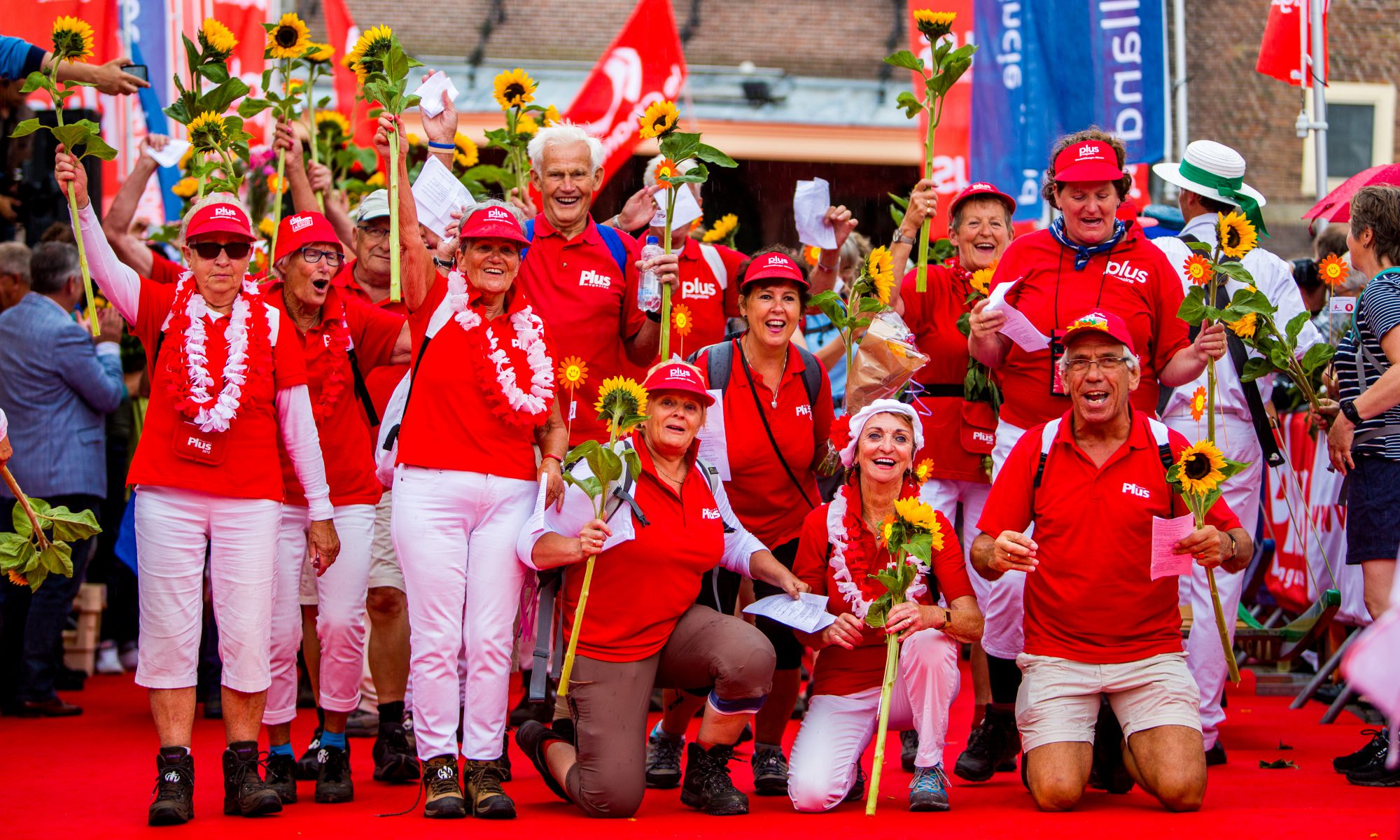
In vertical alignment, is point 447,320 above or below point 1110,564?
above

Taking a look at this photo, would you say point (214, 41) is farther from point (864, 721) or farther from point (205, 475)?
point (864, 721)

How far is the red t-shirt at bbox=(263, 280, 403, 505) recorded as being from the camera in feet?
18.6

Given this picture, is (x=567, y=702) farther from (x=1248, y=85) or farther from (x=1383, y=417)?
(x=1248, y=85)

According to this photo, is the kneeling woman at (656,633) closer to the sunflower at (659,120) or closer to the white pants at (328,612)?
the white pants at (328,612)

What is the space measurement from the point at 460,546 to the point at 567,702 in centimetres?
69

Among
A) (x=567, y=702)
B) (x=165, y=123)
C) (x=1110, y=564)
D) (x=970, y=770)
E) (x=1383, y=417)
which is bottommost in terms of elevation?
(x=970, y=770)

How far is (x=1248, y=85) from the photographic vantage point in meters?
17.8

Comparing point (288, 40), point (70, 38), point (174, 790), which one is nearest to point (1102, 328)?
point (174, 790)

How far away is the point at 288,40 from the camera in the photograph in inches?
260

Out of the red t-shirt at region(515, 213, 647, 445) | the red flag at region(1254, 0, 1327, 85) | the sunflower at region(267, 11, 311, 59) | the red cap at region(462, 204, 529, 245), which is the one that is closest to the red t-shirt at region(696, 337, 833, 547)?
the red t-shirt at region(515, 213, 647, 445)

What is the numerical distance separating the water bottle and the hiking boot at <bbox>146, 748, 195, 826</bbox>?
240cm

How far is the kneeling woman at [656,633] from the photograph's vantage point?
17.0 feet

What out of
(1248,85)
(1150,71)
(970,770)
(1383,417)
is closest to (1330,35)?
(1248,85)

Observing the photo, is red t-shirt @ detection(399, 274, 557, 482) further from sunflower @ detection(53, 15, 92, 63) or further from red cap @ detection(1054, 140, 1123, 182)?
red cap @ detection(1054, 140, 1123, 182)
